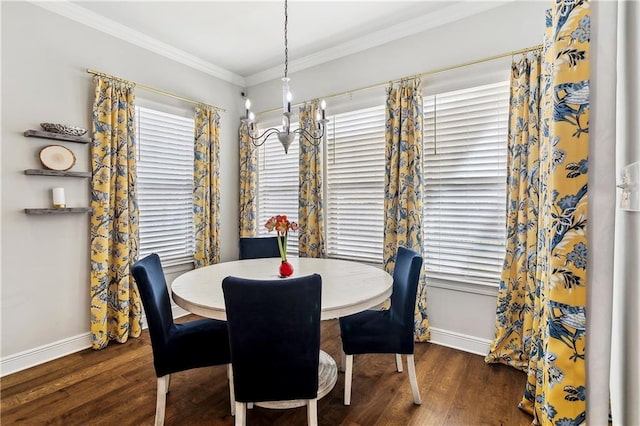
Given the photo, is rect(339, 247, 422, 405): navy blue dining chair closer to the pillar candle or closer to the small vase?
the small vase

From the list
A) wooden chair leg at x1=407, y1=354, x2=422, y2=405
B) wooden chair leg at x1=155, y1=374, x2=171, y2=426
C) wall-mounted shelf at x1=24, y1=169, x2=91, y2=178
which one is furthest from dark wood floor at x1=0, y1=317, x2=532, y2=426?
wall-mounted shelf at x1=24, y1=169, x2=91, y2=178

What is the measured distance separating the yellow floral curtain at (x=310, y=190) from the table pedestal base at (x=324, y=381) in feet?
4.43

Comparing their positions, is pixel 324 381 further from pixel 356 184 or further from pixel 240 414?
pixel 356 184

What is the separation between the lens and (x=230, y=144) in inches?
167

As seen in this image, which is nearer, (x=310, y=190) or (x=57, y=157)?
(x=57, y=157)

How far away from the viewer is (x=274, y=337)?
4.64 ft

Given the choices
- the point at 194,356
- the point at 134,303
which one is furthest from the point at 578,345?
the point at 134,303

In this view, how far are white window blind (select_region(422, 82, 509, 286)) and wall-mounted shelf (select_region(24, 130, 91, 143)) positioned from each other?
3125 millimetres

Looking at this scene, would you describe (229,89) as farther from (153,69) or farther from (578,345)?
(578,345)

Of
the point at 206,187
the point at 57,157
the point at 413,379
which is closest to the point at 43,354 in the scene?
the point at 57,157

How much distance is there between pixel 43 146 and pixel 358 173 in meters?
2.85

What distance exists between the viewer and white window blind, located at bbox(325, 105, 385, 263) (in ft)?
10.8

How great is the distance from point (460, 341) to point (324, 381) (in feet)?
4.52

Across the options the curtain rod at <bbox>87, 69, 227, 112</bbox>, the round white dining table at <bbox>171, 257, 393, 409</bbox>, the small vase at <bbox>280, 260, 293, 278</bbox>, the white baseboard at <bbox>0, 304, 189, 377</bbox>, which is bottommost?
the white baseboard at <bbox>0, 304, 189, 377</bbox>
